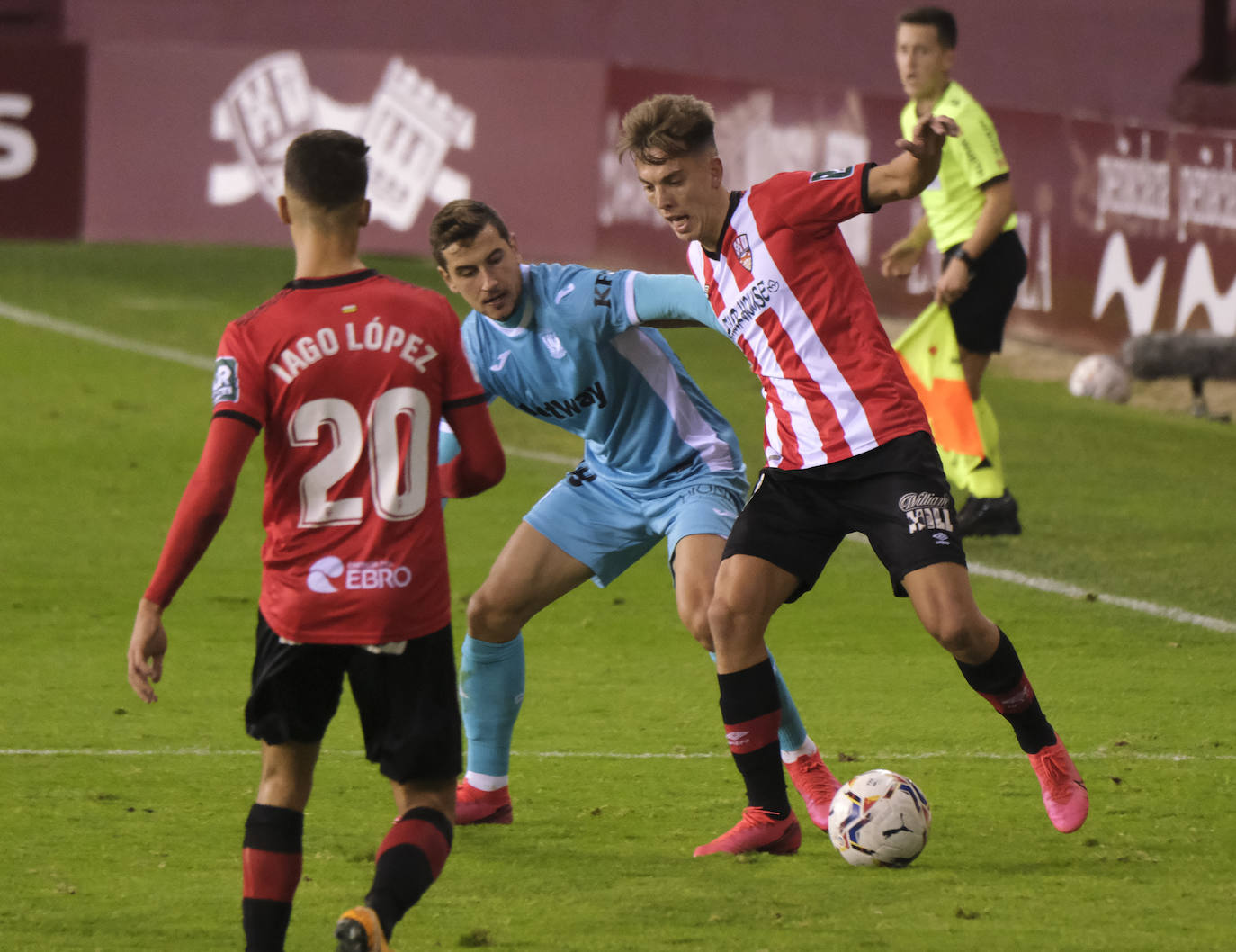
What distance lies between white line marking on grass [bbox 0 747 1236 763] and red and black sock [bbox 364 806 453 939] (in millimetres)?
1999

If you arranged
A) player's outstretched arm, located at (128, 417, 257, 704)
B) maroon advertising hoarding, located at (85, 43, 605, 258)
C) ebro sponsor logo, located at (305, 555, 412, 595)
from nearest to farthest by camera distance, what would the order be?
player's outstretched arm, located at (128, 417, 257, 704) < ebro sponsor logo, located at (305, 555, 412, 595) < maroon advertising hoarding, located at (85, 43, 605, 258)

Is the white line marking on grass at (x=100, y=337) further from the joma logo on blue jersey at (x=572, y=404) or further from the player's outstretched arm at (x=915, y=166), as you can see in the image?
the player's outstretched arm at (x=915, y=166)

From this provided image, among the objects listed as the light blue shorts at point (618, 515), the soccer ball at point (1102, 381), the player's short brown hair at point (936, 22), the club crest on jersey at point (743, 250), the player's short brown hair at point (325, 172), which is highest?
the player's short brown hair at point (936, 22)

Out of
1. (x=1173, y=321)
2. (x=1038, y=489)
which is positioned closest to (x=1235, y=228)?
(x=1173, y=321)

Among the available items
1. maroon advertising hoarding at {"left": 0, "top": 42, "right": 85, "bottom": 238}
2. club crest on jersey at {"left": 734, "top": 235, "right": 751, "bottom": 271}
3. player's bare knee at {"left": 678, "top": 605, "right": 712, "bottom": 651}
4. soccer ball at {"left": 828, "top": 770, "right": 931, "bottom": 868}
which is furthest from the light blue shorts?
maroon advertising hoarding at {"left": 0, "top": 42, "right": 85, "bottom": 238}

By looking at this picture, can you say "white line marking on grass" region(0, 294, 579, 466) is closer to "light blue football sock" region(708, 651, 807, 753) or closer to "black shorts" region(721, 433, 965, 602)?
"light blue football sock" region(708, 651, 807, 753)

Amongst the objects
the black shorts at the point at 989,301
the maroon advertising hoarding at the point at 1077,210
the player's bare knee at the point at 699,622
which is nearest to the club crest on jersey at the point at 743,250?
the player's bare knee at the point at 699,622

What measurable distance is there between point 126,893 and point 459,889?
79 centimetres

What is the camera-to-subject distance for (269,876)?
3.97 metres

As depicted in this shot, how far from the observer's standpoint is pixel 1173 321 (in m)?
13.4

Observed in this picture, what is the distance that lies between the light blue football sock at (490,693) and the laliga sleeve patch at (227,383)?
5.67 feet

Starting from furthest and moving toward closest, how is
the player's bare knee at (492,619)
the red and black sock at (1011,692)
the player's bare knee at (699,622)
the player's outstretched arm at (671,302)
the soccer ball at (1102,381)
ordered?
the soccer ball at (1102,381), the player's bare knee at (492,619), the player's outstretched arm at (671,302), the player's bare knee at (699,622), the red and black sock at (1011,692)

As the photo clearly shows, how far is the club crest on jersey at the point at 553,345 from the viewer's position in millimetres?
5609

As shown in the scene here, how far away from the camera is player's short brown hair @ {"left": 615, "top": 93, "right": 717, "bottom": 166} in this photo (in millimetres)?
5020
